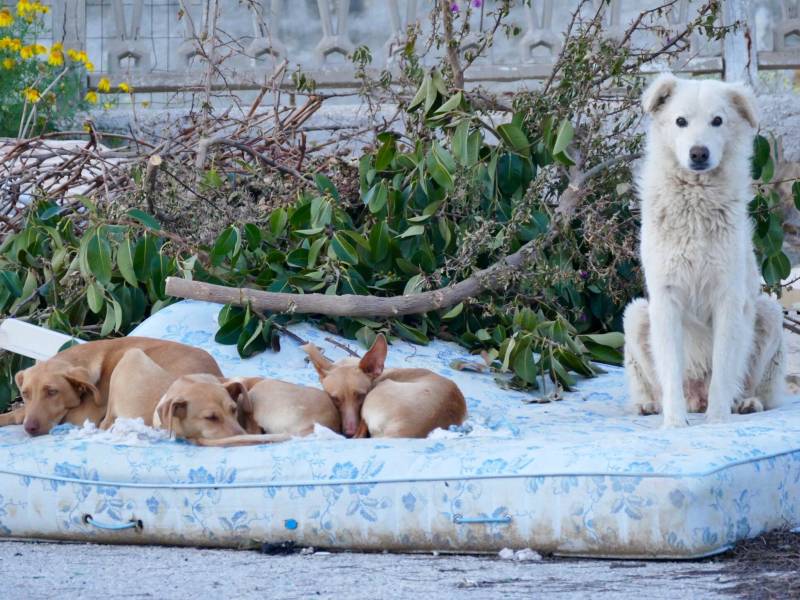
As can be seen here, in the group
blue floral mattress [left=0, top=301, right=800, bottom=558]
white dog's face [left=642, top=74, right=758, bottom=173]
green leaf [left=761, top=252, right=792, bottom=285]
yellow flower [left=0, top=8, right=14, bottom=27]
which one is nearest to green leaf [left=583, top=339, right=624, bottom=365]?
green leaf [left=761, top=252, right=792, bottom=285]

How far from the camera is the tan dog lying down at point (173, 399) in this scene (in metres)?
4.13

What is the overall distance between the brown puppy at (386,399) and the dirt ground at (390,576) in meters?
0.75

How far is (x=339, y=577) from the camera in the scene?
3.21 metres

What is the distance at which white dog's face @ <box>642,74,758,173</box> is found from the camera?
466 centimetres

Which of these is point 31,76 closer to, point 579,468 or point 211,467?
point 211,467

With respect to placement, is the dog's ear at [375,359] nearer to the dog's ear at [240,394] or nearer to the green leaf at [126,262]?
the dog's ear at [240,394]

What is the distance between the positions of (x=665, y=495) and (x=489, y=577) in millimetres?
570

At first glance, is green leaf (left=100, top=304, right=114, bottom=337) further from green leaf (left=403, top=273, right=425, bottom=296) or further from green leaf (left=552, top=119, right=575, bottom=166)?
green leaf (left=552, top=119, right=575, bottom=166)

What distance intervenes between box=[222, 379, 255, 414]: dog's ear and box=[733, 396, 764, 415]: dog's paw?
2195mm

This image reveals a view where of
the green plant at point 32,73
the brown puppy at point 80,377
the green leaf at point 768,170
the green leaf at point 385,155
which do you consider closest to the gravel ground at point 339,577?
the brown puppy at point 80,377

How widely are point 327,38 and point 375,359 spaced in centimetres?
505

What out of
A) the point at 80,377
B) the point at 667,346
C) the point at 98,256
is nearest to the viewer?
the point at 80,377

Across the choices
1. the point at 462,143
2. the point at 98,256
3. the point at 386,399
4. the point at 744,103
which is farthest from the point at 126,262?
the point at 744,103

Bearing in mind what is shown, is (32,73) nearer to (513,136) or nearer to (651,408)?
(513,136)
